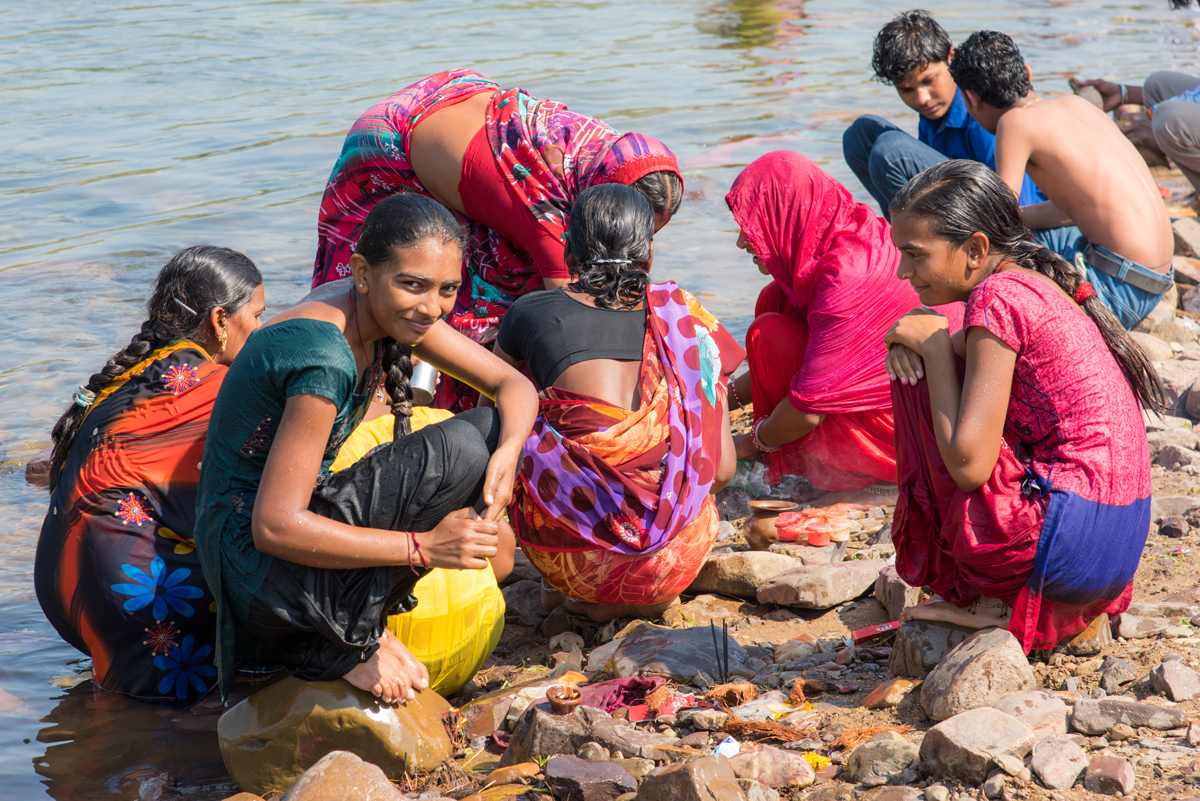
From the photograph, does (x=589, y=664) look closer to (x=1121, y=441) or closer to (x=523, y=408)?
(x=523, y=408)

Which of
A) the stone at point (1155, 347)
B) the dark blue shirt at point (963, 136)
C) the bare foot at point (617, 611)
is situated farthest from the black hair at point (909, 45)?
the bare foot at point (617, 611)

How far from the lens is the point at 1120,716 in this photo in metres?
2.37

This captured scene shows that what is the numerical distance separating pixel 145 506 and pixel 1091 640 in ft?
8.46

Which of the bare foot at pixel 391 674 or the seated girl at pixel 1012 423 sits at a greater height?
the seated girl at pixel 1012 423

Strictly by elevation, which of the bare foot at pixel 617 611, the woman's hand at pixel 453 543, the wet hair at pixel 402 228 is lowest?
the bare foot at pixel 617 611

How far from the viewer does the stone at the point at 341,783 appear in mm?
2334

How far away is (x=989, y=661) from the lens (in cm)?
252

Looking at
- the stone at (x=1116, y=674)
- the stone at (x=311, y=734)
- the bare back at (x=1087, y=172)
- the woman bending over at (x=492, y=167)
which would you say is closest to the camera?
the stone at (x=1116, y=674)

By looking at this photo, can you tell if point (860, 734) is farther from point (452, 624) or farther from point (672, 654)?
point (452, 624)

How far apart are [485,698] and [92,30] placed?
566 inches

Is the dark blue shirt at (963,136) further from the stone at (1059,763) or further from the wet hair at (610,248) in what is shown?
the stone at (1059,763)

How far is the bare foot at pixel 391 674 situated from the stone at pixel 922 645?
47.6 inches

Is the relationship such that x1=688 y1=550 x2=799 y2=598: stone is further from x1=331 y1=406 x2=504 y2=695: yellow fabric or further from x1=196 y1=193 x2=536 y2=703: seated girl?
x1=196 y1=193 x2=536 y2=703: seated girl

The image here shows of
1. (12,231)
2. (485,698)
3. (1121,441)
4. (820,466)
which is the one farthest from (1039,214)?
(12,231)
